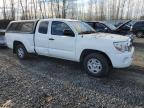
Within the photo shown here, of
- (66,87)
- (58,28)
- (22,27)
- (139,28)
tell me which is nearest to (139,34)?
(139,28)

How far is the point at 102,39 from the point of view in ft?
21.7

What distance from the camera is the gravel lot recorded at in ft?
16.2

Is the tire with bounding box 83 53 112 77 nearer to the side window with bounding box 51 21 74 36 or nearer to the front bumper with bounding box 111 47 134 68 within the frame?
the front bumper with bounding box 111 47 134 68

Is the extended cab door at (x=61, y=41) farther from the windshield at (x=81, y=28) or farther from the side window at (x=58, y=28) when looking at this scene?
the windshield at (x=81, y=28)

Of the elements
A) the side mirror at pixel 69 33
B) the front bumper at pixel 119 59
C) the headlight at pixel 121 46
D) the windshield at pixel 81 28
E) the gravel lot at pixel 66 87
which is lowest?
the gravel lot at pixel 66 87

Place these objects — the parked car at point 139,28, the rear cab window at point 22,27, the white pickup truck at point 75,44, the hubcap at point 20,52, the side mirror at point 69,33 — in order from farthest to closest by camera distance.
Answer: the parked car at point 139,28, the hubcap at point 20,52, the rear cab window at point 22,27, the side mirror at point 69,33, the white pickup truck at point 75,44

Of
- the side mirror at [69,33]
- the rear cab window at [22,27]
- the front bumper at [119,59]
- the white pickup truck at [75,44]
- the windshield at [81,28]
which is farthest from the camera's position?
the rear cab window at [22,27]

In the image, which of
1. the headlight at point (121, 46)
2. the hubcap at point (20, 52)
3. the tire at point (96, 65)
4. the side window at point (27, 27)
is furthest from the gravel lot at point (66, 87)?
the side window at point (27, 27)

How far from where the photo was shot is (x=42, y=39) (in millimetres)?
8312

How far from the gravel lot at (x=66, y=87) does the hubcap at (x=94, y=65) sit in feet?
0.93

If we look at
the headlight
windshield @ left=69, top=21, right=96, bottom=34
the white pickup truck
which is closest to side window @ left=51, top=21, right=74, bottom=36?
the white pickup truck

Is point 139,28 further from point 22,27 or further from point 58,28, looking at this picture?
point 58,28

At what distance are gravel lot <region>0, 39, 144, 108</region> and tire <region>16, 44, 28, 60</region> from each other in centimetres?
112

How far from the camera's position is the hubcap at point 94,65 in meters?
6.83
